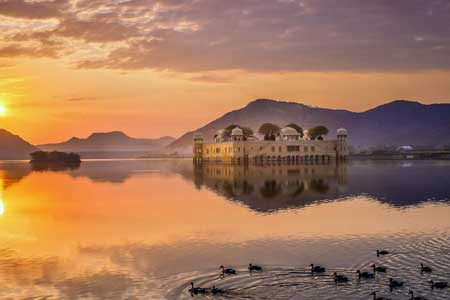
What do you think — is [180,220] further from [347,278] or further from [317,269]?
[347,278]

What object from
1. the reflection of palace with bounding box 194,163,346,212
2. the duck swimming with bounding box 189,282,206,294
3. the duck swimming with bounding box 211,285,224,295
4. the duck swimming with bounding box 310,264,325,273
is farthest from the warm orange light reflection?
the duck swimming with bounding box 211,285,224,295

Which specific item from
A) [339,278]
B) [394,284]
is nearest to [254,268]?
[339,278]

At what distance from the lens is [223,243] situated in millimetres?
26344

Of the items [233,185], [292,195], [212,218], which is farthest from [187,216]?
[233,185]

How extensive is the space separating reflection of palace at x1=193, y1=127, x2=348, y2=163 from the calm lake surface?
68.3m

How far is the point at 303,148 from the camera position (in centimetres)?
12294

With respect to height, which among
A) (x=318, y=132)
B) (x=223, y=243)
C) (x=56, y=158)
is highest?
(x=318, y=132)

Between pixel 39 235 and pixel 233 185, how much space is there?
31.5 m

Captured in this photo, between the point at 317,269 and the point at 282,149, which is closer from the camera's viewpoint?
the point at 317,269

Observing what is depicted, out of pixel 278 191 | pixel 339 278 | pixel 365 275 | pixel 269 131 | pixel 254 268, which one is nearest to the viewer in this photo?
pixel 339 278

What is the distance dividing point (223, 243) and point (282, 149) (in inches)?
3771

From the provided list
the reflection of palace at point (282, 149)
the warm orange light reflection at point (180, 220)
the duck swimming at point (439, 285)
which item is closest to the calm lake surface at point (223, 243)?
the warm orange light reflection at point (180, 220)

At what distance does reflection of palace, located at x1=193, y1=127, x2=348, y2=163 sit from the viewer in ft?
386

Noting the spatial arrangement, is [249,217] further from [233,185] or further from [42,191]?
[42,191]
